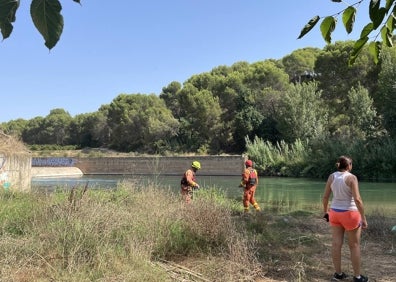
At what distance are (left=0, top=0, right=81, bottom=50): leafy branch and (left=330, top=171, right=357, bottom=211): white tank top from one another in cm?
454

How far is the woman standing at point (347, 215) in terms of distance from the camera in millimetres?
5078

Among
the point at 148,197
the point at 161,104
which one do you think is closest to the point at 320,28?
the point at 148,197

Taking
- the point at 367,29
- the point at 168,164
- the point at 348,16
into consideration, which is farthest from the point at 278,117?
the point at 348,16

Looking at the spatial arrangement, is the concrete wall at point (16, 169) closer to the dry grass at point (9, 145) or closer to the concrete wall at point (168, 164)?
the dry grass at point (9, 145)

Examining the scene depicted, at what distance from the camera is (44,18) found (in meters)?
1.09

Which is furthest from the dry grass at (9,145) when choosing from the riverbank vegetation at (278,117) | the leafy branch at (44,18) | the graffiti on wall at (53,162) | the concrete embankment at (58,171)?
the graffiti on wall at (53,162)

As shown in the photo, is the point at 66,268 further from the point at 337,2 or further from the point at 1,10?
the point at 1,10

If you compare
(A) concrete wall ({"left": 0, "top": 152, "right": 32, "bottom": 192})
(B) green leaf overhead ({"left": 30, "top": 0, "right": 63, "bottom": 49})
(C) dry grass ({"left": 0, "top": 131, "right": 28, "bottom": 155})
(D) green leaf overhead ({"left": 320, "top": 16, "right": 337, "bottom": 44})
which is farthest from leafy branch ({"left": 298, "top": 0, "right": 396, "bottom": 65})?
(C) dry grass ({"left": 0, "top": 131, "right": 28, "bottom": 155})

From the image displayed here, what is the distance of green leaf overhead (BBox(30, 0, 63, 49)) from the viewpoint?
3.56 ft

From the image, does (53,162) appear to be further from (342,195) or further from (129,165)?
(342,195)

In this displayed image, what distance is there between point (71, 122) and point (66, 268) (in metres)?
82.6

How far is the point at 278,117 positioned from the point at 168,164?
491 inches

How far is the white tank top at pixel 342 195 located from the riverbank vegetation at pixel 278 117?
30473 millimetres

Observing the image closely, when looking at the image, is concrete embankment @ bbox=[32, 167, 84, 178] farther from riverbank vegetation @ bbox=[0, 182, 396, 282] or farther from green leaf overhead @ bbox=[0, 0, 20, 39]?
green leaf overhead @ bbox=[0, 0, 20, 39]
